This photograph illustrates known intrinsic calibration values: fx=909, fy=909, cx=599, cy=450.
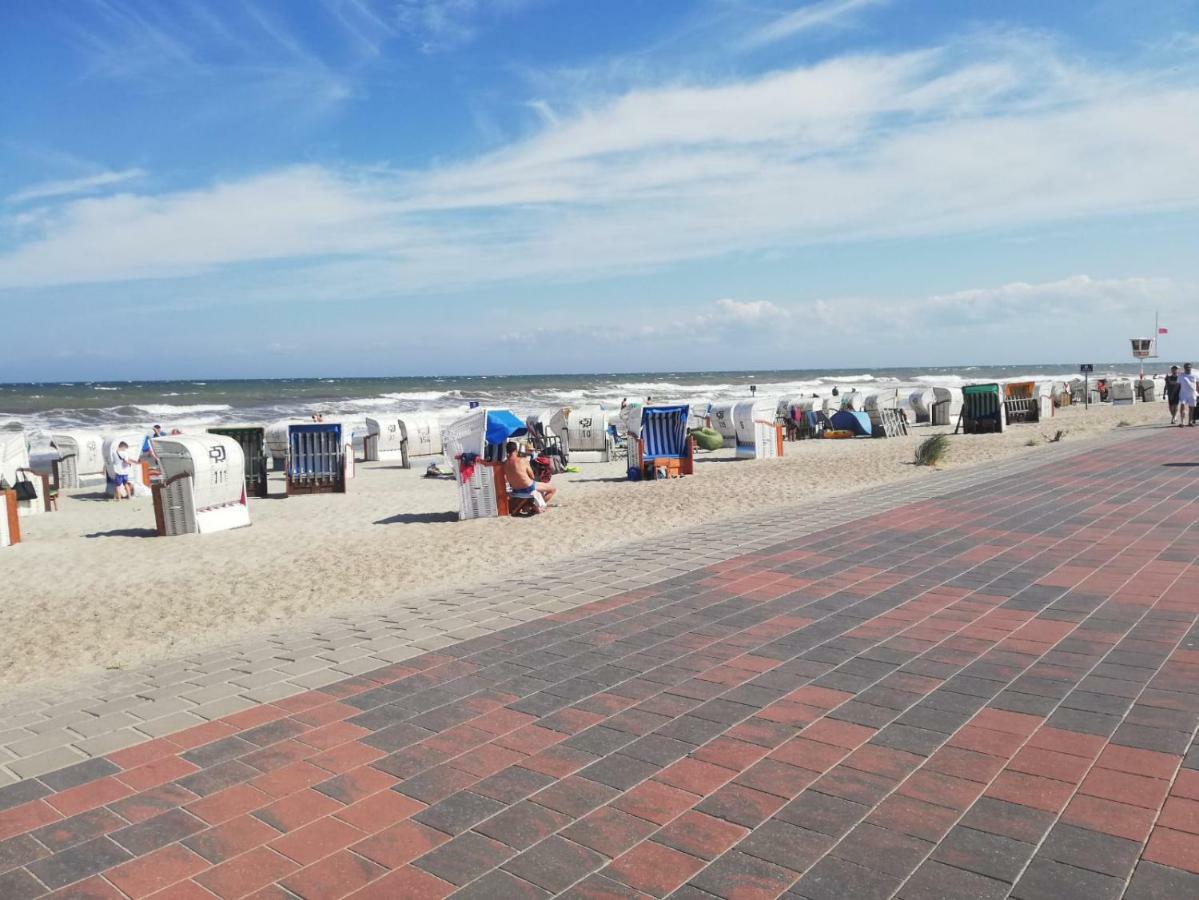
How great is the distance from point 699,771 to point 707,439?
765 inches

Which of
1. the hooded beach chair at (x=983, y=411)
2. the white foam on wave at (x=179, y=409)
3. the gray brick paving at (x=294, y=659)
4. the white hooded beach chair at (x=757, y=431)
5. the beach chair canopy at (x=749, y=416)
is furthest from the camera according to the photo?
the white foam on wave at (x=179, y=409)

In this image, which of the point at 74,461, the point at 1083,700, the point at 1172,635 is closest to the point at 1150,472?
the point at 1172,635

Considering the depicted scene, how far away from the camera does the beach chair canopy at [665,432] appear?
663 inches

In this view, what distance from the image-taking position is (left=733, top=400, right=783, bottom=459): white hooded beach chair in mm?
19969

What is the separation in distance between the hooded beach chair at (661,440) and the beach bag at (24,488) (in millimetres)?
10139

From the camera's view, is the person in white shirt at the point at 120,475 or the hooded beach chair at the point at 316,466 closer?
the hooded beach chair at the point at 316,466

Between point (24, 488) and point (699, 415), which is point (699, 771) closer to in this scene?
point (24, 488)

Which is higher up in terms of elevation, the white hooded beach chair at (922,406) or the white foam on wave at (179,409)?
the white foam on wave at (179,409)

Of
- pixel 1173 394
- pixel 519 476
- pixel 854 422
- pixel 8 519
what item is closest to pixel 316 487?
pixel 8 519

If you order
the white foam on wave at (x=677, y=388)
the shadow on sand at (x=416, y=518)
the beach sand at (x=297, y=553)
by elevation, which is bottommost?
the shadow on sand at (x=416, y=518)

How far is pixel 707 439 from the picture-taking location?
73.5 feet

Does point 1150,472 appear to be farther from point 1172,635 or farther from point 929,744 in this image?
point 929,744

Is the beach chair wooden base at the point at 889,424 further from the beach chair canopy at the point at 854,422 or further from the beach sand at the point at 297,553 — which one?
the beach sand at the point at 297,553

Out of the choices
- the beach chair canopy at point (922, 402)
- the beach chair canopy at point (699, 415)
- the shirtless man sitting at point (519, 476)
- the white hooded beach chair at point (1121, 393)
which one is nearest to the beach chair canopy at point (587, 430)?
the beach chair canopy at point (699, 415)
